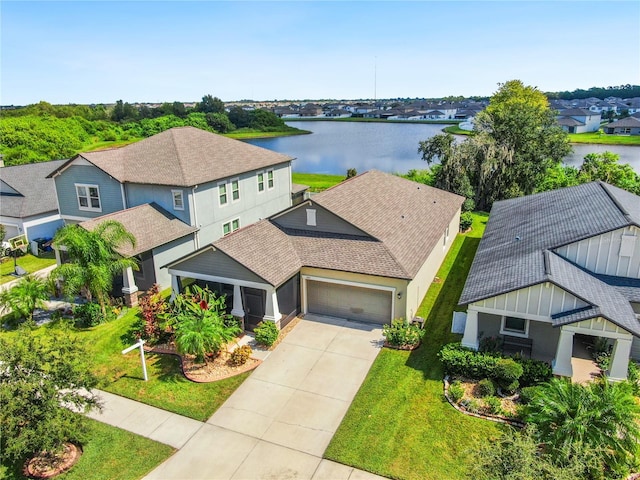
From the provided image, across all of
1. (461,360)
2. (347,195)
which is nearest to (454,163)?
(347,195)

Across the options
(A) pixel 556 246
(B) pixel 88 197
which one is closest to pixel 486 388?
(A) pixel 556 246

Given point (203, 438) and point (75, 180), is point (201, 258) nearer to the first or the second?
point (203, 438)

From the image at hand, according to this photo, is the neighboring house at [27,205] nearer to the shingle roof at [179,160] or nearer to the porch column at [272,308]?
the shingle roof at [179,160]

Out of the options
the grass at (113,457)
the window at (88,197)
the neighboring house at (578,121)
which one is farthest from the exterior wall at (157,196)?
the neighboring house at (578,121)

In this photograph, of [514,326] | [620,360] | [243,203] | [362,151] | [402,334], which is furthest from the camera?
[362,151]

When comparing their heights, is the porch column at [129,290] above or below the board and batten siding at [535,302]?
below

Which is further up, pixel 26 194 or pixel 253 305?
pixel 26 194

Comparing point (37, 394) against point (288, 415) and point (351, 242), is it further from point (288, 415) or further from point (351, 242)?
point (351, 242)
